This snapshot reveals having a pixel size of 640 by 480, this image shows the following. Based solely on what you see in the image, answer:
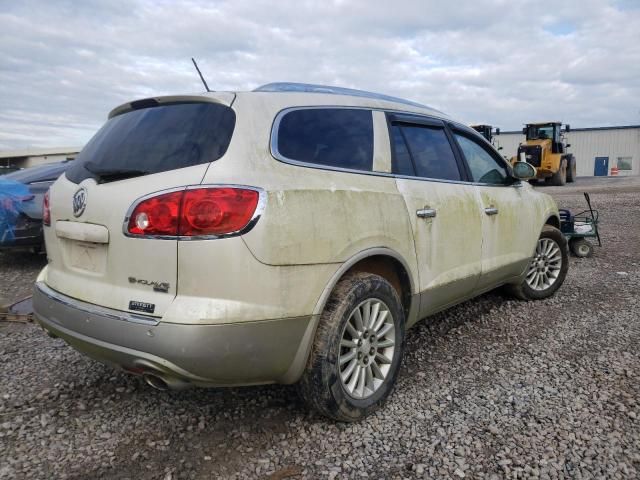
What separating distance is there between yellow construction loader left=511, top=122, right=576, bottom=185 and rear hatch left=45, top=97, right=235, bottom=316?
70.0 feet

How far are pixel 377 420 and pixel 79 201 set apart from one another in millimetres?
1935

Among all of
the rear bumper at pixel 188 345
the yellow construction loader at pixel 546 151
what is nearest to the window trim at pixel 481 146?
the rear bumper at pixel 188 345

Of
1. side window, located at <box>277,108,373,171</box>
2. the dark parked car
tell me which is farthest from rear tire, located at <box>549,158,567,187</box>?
side window, located at <box>277,108,373,171</box>

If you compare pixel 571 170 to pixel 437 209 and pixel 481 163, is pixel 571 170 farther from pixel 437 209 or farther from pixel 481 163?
pixel 437 209

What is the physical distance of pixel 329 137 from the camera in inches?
105

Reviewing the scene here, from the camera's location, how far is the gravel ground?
231cm

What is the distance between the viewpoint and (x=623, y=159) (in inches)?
1761

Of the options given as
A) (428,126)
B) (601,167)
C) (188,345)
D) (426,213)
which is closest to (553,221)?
(428,126)

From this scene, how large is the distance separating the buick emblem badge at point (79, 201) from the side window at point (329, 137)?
98 centimetres

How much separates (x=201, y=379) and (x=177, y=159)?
988 millimetres

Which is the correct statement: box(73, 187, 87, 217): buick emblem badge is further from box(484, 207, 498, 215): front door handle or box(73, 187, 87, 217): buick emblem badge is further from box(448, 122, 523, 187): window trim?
box(484, 207, 498, 215): front door handle

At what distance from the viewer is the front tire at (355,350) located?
96.2 inches

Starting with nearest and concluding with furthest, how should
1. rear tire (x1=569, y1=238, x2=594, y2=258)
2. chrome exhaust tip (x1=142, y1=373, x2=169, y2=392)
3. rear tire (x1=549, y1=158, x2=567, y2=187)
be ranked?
chrome exhaust tip (x1=142, y1=373, x2=169, y2=392) < rear tire (x1=569, y1=238, x2=594, y2=258) < rear tire (x1=549, y1=158, x2=567, y2=187)

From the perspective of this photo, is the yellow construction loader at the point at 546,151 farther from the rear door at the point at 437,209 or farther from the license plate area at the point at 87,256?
the license plate area at the point at 87,256
